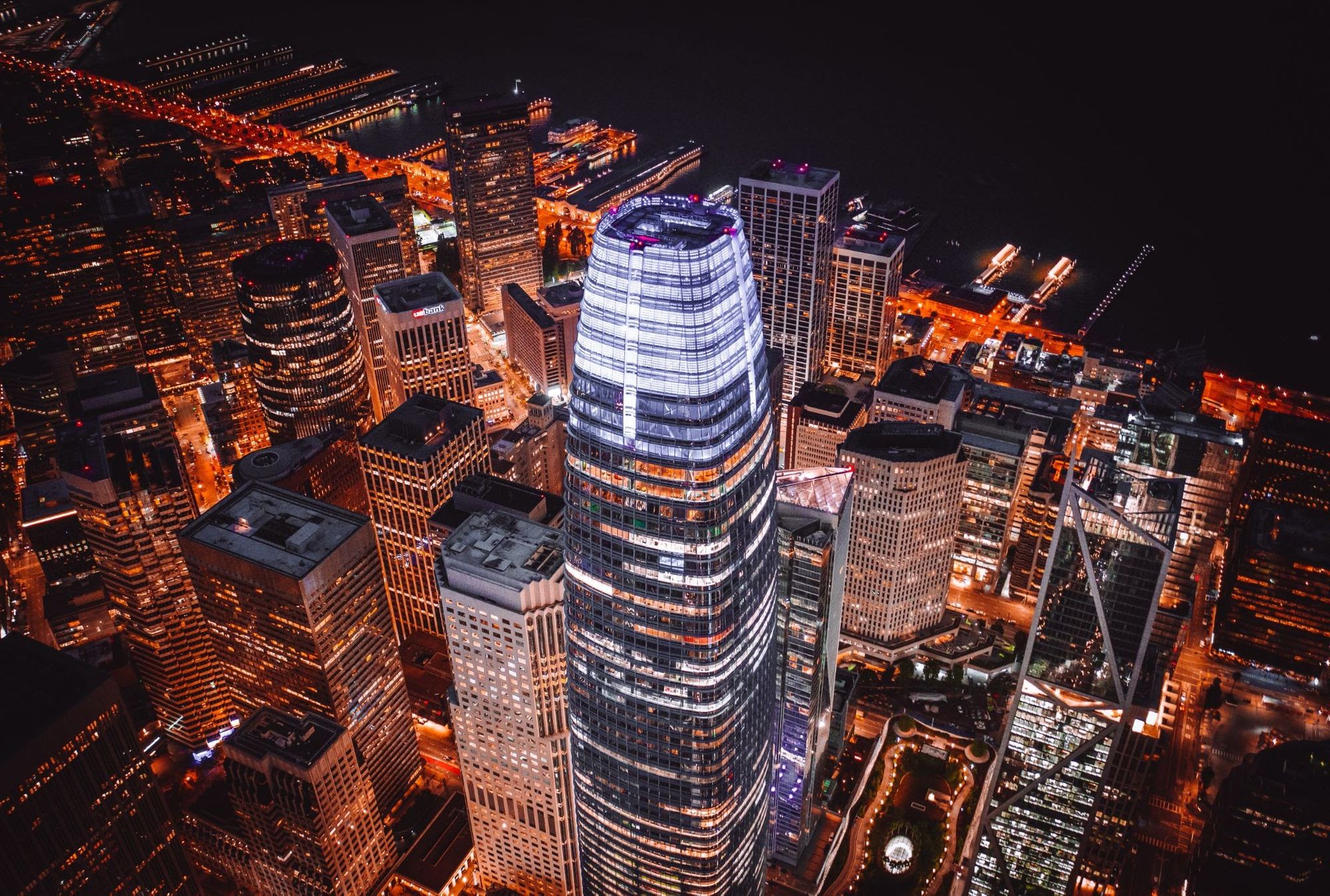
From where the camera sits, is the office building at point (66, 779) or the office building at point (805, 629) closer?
the office building at point (66, 779)

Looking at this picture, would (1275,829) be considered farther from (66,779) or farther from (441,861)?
(66,779)

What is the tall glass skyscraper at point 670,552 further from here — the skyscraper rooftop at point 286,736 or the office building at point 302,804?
the office building at point 302,804

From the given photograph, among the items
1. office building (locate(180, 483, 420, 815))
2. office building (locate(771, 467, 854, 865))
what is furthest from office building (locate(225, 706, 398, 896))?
office building (locate(771, 467, 854, 865))

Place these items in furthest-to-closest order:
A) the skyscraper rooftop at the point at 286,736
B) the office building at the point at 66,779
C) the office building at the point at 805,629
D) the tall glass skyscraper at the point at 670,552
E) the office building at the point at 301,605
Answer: the office building at the point at 301,605 → the skyscraper rooftop at the point at 286,736 → the office building at the point at 805,629 → the office building at the point at 66,779 → the tall glass skyscraper at the point at 670,552

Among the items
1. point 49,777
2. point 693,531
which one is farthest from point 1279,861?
point 49,777

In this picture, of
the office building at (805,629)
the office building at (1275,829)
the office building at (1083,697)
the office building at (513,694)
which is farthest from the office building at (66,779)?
the office building at (1275,829)

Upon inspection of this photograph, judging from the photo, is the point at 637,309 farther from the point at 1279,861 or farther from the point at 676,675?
the point at 1279,861

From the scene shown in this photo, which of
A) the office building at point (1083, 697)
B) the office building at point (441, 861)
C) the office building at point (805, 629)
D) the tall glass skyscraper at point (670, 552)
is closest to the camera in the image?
the tall glass skyscraper at point (670, 552)
